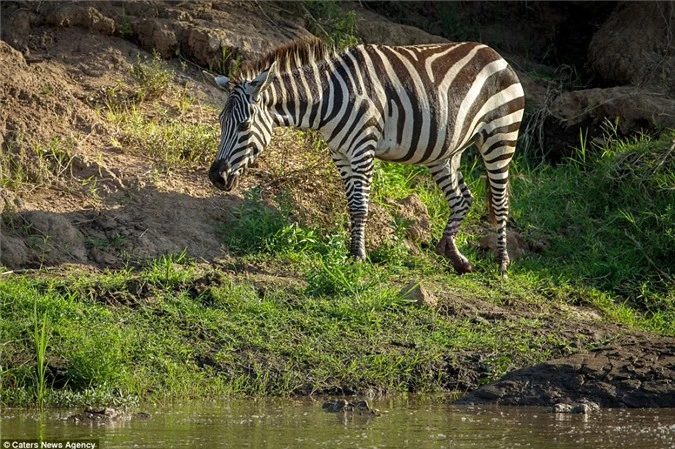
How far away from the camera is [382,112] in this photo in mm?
11391

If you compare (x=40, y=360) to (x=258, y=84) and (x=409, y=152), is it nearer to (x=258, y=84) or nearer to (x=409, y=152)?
(x=258, y=84)

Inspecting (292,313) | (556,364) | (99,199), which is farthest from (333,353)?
(99,199)

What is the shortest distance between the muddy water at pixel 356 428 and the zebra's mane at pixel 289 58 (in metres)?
3.70

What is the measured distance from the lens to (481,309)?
34.2 ft

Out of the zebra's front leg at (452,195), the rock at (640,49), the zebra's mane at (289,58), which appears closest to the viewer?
the zebra's mane at (289,58)

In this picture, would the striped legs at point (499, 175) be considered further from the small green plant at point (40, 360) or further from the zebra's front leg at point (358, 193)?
the small green plant at point (40, 360)

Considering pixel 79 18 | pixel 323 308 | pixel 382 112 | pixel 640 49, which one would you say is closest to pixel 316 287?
pixel 323 308

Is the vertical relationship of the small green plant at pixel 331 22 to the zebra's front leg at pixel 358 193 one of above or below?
above

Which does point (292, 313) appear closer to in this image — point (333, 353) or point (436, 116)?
point (333, 353)

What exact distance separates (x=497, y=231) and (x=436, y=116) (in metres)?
1.38

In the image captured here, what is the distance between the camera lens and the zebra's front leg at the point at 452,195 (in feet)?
39.5

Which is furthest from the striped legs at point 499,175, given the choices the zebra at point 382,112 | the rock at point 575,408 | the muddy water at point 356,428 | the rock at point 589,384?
the muddy water at point 356,428

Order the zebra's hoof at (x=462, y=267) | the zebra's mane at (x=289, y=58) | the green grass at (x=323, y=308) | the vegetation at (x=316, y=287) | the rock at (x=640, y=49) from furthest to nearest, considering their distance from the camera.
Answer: the rock at (x=640, y=49), the zebra's hoof at (x=462, y=267), the zebra's mane at (x=289, y=58), the vegetation at (x=316, y=287), the green grass at (x=323, y=308)

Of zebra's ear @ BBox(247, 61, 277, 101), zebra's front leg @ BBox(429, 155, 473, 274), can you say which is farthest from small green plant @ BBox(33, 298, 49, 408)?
zebra's front leg @ BBox(429, 155, 473, 274)
